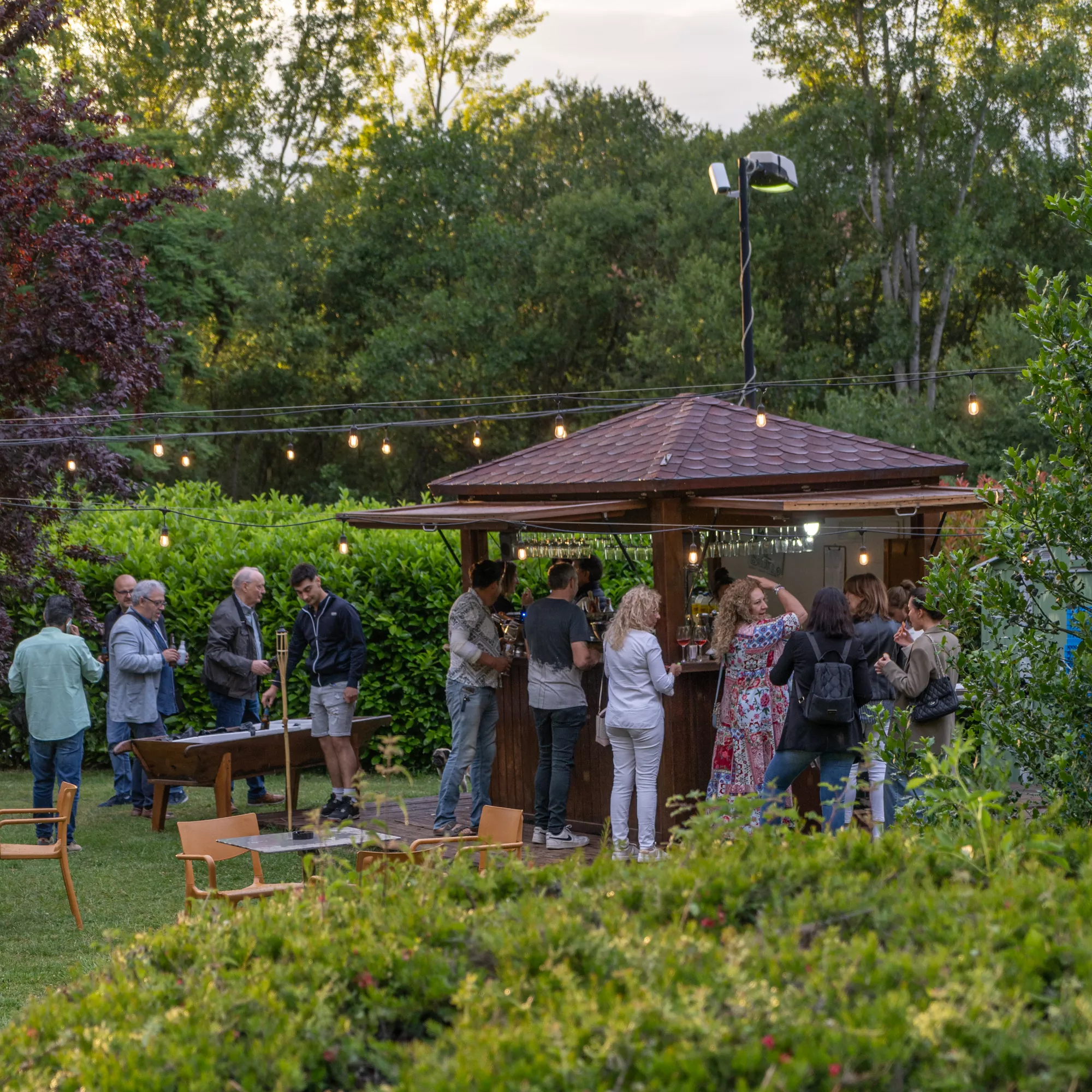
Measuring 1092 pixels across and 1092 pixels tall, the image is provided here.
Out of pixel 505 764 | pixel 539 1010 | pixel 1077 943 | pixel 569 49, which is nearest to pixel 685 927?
pixel 539 1010

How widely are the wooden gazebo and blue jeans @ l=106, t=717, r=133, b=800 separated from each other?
303 centimetres

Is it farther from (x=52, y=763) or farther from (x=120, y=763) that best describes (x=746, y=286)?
(x=52, y=763)

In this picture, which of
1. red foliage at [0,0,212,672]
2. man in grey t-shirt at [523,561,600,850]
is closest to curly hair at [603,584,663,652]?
man in grey t-shirt at [523,561,600,850]

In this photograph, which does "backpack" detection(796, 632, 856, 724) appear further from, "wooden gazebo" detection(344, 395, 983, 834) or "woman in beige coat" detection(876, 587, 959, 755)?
"wooden gazebo" detection(344, 395, 983, 834)

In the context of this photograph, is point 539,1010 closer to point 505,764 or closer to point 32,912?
point 32,912

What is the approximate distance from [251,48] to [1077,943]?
99.9ft

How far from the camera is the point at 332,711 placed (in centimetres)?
895

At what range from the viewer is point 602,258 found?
2766 cm

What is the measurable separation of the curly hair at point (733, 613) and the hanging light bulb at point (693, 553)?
1.53 ft

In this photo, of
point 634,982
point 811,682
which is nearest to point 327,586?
point 811,682

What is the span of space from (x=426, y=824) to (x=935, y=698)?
386 centimetres

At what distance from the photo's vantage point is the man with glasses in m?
10.5

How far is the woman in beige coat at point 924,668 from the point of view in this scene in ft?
23.3

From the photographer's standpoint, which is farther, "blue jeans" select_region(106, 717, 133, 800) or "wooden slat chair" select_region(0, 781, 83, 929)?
"blue jeans" select_region(106, 717, 133, 800)
